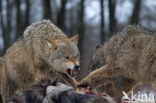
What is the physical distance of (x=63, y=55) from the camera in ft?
26.0

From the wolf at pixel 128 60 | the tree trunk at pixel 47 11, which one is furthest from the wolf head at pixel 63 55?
the tree trunk at pixel 47 11

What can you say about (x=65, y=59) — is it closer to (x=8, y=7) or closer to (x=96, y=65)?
(x=96, y=65)

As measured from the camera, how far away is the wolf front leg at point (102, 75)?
7760 millimetres

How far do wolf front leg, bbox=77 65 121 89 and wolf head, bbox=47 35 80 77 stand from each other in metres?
0.32

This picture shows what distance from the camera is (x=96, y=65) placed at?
8305 millimetres

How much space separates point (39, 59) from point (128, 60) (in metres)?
1.47

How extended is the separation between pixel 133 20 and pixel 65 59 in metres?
18.9

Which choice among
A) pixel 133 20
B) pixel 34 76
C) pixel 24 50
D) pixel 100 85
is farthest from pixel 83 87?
pixel 133 20

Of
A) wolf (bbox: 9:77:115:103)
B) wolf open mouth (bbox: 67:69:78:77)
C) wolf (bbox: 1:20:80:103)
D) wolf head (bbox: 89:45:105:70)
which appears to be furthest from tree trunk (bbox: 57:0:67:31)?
wolf (bbox: 9:77:115:103)

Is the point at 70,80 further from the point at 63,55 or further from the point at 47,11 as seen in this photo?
the point at 47,11

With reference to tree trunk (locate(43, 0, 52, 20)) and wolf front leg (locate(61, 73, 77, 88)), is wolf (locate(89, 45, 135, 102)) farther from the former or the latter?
tree trunk (locate(43, 0, 52, 20))

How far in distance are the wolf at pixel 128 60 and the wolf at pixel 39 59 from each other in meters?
0.41

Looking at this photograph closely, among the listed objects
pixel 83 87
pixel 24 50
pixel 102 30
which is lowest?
pixel 83 87

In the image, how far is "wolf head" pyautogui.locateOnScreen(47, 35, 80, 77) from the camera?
306 inches
